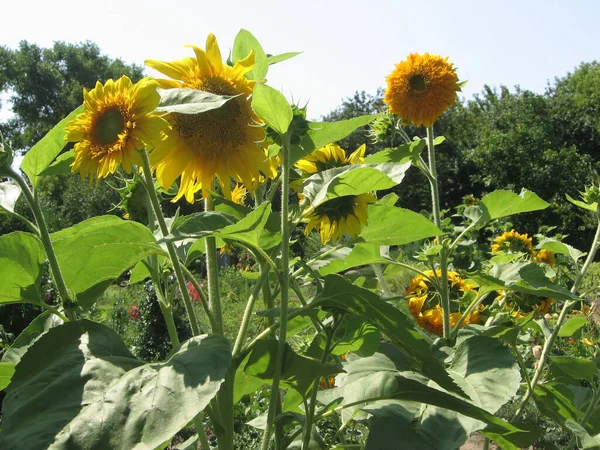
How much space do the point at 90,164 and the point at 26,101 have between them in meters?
26.2

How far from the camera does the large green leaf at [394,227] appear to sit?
87 cm

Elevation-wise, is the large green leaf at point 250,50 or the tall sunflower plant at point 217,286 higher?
the large green leaf at point 250,50

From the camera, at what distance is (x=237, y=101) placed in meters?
0.93

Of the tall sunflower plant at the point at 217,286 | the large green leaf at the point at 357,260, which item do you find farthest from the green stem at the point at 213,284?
the large green leaf at the point at 357,260

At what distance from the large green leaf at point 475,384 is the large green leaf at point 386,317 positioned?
13 cm

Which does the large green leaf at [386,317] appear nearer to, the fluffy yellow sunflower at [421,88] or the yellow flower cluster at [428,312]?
the yellow flower cluster at [428,312]

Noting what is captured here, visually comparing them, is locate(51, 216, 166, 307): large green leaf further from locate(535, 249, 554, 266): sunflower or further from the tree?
the tree

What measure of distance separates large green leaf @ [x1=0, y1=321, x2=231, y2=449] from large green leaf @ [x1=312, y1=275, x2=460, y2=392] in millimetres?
156

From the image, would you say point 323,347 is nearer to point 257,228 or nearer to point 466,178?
point 257,228

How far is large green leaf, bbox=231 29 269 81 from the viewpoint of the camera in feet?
3.08

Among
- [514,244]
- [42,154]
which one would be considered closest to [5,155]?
[42,154]

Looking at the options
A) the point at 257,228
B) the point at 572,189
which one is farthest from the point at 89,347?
the point at 572,189

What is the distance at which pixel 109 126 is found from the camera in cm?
86

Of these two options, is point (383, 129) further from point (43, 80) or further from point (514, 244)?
point (43, 80)
